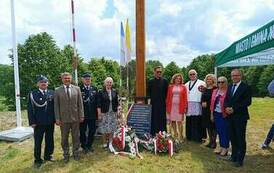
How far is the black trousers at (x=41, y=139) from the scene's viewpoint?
679 centimetres

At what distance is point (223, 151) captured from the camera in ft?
24.6

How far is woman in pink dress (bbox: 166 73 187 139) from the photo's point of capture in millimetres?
8141

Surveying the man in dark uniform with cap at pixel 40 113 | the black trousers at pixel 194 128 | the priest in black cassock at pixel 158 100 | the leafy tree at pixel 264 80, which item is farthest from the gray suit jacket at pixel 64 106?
the leafy tree at pixel 264 80

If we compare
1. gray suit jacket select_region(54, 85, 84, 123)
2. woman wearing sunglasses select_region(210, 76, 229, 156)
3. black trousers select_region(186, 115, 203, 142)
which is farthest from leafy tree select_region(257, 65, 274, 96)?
gray suit jacket select_region(54, 85, 84, 123)

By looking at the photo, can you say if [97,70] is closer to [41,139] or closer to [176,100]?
[176,100]

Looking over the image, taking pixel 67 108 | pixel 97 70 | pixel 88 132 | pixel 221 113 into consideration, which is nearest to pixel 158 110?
pixel 221 113

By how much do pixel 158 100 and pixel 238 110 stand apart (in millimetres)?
2120

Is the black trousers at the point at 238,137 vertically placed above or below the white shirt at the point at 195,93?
below

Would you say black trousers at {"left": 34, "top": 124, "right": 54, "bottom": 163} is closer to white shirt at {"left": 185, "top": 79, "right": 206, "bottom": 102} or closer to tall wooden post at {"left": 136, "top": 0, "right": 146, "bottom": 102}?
tall wooden post at {"left": 136, "top": 0, "right": 146, "bottom": 102}

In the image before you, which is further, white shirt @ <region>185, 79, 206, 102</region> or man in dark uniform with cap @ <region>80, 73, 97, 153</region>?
white shirt @ <region>185, 79, 206, 102</region>

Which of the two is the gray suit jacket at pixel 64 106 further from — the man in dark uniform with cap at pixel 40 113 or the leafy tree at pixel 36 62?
the leafy tree at pixel 36 62

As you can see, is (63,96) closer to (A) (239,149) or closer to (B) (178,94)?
(B) (178,94)

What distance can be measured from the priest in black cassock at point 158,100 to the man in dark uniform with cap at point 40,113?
7.85ft

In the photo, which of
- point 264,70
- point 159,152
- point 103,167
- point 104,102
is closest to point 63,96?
point 104,102
